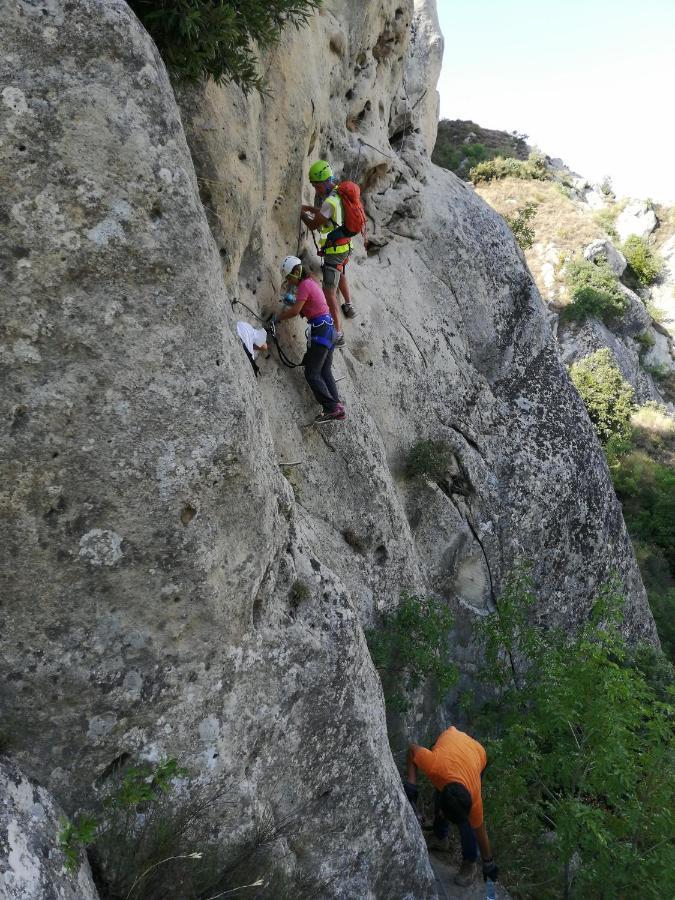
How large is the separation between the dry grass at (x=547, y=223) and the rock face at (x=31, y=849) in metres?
23.4

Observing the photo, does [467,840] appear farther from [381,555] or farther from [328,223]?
[328,223]

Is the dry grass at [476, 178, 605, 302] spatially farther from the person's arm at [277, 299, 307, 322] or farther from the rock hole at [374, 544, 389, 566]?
the person's arm at [277, 299, 307, 322]

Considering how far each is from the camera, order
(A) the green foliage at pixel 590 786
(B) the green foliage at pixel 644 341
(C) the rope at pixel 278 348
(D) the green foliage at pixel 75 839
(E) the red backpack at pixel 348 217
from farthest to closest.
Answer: (B) the green foliage at pixel 644 341, (E) the red backpack at pixel 348 217, (C) the rope at pixel 278 348, (A) the green foliage at pixel 590 786, (D) the green foliage at pixel 75 839

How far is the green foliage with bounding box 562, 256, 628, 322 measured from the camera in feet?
75.0

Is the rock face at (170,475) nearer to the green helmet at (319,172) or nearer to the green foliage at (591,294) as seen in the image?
the green helmet at (319,172)

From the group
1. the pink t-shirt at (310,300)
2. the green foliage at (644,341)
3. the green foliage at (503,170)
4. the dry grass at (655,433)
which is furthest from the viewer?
the green foliage at (503,170)

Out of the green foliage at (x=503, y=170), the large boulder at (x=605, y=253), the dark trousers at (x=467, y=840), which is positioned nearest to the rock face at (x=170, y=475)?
the dark trousers at (x=467, y=840)

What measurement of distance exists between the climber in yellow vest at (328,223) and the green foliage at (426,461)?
189 centimetres

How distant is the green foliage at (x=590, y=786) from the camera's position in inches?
195

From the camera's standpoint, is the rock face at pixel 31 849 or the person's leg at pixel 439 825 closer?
the rock face at pixel 31 849

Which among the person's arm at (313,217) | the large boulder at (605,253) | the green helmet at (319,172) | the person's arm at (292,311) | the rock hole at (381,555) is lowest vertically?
the rock hole at (381,555)

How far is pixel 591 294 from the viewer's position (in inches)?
900

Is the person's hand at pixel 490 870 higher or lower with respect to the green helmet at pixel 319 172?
lower

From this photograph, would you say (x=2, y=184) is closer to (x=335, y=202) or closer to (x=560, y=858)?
(x=335, y=202)
